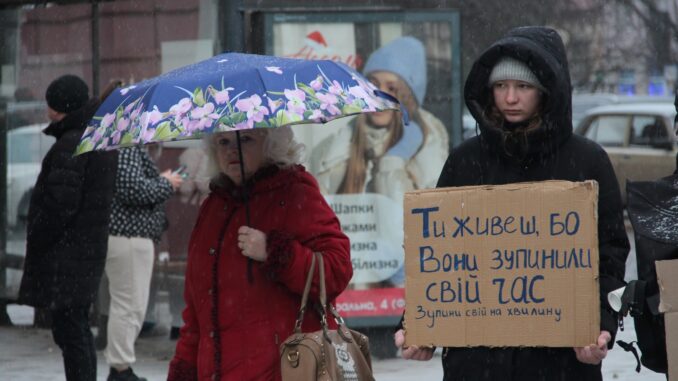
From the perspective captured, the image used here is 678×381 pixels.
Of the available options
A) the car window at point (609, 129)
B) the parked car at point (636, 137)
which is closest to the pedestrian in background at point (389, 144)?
the parked car at point (636, 137)

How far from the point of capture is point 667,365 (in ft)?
11.6

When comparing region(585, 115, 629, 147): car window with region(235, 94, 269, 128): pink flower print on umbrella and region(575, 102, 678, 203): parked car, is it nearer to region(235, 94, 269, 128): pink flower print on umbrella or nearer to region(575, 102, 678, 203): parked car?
region(575, 102, 678, 203): parked car

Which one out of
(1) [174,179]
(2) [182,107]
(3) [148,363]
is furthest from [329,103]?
(3) [148,363]

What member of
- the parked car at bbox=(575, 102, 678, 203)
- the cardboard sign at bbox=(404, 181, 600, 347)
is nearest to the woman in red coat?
the cardboard sign at bbox=(404, 181, 600, 347)

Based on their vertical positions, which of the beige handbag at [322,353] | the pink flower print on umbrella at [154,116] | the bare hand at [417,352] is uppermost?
the pink flower print on umbrella at [154,116]

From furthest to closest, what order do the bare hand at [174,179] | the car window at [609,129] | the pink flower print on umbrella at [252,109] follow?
the car window at [609,129] → the bare hand at [174,179] → the pink flower print on umbrella at [252,109]

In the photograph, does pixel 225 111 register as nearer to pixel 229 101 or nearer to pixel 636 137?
pixel 229 101

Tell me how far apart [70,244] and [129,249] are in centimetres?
109

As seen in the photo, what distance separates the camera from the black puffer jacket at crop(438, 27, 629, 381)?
12.7 ft

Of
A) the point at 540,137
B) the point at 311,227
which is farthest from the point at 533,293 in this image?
the point at 311,227

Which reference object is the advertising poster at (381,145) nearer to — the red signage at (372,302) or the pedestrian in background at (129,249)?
the red signage at (372,302)

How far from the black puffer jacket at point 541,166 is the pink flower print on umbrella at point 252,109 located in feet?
1.95

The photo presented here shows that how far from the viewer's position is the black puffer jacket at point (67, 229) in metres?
7.20

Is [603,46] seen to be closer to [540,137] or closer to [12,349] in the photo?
[12,349]
